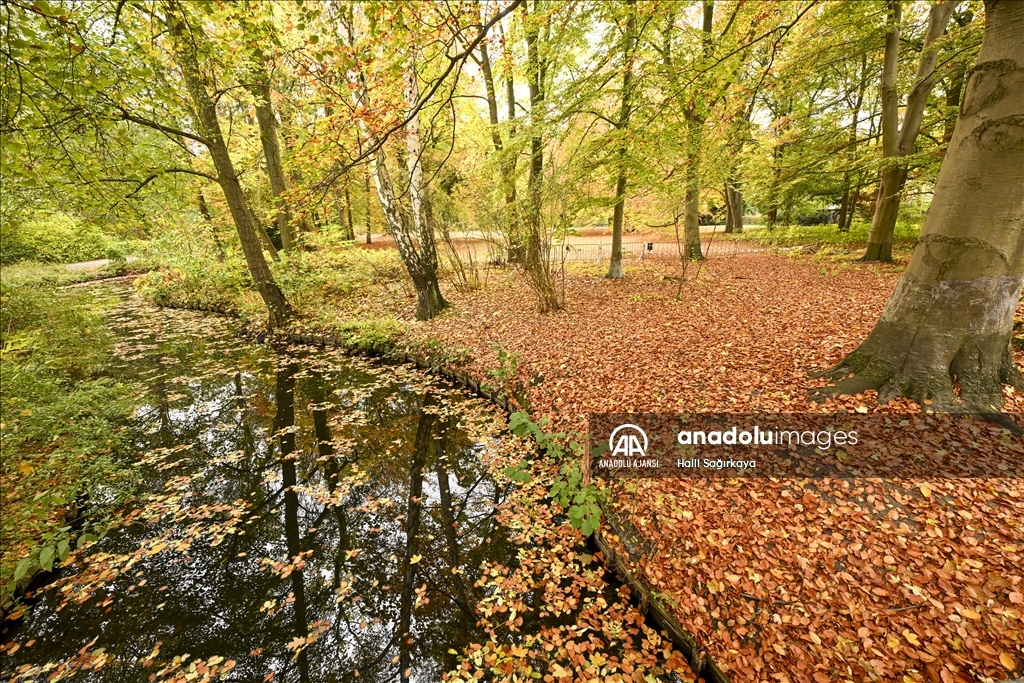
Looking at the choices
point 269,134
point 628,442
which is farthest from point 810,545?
point 269,134

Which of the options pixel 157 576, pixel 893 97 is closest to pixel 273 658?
pixel 157 576

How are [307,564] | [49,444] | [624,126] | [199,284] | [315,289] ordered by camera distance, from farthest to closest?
[199,284]
[315,289]
[624,126]
[49,444]
[307,564]

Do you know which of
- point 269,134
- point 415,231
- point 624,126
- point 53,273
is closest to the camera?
point 624,126

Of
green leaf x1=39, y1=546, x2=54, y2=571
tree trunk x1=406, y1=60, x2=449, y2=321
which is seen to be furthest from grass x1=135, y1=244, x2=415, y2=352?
green leaf x1=39, y1=546, x2=54, y2=571

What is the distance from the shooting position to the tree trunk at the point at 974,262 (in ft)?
10.9

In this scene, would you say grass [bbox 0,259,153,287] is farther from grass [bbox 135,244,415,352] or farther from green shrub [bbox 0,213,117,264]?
grass [bbox 135,244,415,352]

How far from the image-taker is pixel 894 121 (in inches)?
392

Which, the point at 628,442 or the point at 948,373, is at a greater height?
the point at 948,373

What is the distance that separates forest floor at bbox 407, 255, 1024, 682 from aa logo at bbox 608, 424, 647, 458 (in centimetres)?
38

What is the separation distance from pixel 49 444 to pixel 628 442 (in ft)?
25.1

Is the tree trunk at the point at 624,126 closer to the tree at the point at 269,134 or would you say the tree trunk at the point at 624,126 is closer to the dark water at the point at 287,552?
the dark water at the point at 287,552

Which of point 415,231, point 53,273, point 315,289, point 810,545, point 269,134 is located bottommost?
point 810,545

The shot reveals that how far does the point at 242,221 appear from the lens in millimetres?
9914

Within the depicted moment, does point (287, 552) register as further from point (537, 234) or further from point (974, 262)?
point (974, 262)
